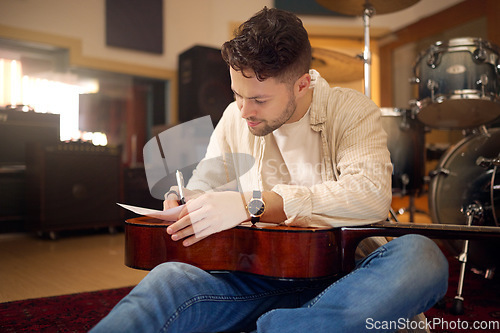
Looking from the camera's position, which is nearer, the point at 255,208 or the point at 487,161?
the point at 255,208

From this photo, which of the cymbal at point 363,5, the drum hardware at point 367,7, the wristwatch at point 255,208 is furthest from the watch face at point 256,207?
the cymbal at point 363,5

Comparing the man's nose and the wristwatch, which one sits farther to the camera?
the man's nose

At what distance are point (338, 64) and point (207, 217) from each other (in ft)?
3.50

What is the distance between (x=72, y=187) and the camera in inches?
122

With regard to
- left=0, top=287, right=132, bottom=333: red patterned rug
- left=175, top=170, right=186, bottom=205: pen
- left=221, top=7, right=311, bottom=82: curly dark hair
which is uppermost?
left=221, top=7, right=311, bottom=82: curly dark hair

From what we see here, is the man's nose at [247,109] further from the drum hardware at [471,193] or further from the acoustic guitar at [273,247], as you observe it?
the drum hardware at [471,193]

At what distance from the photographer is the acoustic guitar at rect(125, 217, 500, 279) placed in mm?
806

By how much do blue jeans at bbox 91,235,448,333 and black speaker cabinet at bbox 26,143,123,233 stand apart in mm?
2463

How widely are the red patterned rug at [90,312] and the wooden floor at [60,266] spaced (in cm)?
14

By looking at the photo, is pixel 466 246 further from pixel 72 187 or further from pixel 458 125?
pixel 72 187

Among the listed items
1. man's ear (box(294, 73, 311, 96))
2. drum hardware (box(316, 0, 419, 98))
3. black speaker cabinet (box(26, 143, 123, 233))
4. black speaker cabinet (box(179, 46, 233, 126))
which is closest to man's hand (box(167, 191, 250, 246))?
man's ear (box(294, 73, 311, 96))

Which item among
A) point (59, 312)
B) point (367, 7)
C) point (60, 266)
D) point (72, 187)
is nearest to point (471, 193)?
point (367, 7)

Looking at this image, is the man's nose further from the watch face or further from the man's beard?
the watch face

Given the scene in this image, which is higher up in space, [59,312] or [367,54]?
[367,54]
